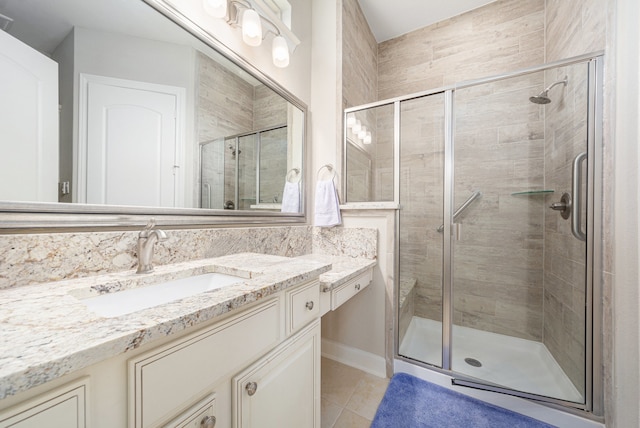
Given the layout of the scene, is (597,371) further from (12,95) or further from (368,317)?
(12,95)

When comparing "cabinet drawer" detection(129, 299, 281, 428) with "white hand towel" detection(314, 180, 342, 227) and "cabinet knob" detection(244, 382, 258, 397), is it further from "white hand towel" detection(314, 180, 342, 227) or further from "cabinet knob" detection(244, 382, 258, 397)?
"white hand towel" detection(314, 180, 342, 227)

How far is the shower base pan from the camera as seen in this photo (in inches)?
52.1

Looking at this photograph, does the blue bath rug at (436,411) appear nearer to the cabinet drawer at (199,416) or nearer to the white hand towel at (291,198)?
the cabinet drawer at (199,416)

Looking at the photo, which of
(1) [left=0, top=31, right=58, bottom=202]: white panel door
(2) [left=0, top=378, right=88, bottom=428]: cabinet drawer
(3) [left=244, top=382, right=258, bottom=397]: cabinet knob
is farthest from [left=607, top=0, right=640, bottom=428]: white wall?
(1) [left=0, top=31, right=58, bottom=202]: white panel door

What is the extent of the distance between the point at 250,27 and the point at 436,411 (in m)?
2.22

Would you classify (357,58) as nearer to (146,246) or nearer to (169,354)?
(146,246)

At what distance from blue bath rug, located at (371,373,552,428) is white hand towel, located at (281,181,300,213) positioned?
1245 millimetres

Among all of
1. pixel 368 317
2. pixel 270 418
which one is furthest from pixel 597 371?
pixel 270 418

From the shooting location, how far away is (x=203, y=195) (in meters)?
1.07

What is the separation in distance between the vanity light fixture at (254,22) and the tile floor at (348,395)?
199 centimetres

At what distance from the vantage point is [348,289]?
1255mm

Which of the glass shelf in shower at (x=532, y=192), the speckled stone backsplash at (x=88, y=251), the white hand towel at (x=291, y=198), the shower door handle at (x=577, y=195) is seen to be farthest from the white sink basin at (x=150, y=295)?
the glass shelf in shower at (x=532, y=192)

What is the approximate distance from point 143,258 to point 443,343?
1671mm

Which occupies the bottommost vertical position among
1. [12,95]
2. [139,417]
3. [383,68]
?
[139,417]
